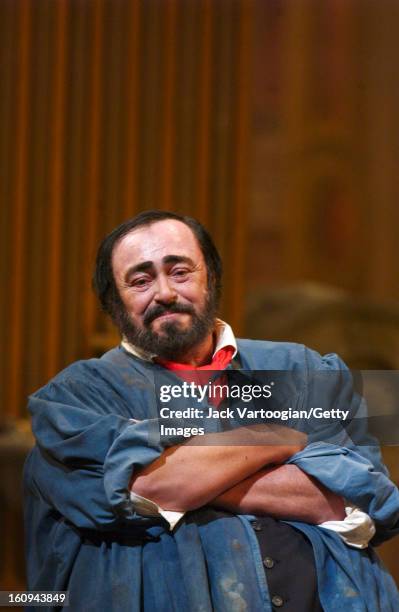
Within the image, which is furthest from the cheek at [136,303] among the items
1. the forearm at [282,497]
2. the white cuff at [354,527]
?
the white cuff at [354,527]

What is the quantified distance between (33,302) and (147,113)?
649 millimetres

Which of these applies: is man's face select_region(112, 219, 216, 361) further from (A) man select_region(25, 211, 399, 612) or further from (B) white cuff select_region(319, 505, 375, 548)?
(B) white cuff select_region(319, 505, 375, 548)

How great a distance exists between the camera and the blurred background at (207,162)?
272 cm

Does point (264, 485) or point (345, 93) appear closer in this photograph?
Answer: point (264, 485)

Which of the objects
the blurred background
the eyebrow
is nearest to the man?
the eyebrow

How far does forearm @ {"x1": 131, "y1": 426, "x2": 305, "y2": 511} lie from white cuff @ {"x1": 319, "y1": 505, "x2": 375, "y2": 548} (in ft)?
0.53

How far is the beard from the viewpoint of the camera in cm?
188

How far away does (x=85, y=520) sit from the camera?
5.75 feet

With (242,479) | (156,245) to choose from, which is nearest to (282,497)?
(242,479)

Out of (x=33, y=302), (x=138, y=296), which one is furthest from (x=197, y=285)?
(x=33, y=302)

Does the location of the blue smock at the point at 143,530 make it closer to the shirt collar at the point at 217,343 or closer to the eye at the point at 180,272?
the shirt collar at the point at 217,343

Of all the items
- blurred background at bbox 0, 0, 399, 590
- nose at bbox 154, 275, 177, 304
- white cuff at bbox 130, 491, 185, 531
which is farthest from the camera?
blurred background at bbox 0, 0, 399, 590

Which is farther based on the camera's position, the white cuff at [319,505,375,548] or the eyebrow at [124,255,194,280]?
the eyebrow at [124,255,194,280]

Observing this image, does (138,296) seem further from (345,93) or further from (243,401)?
(345,93)
